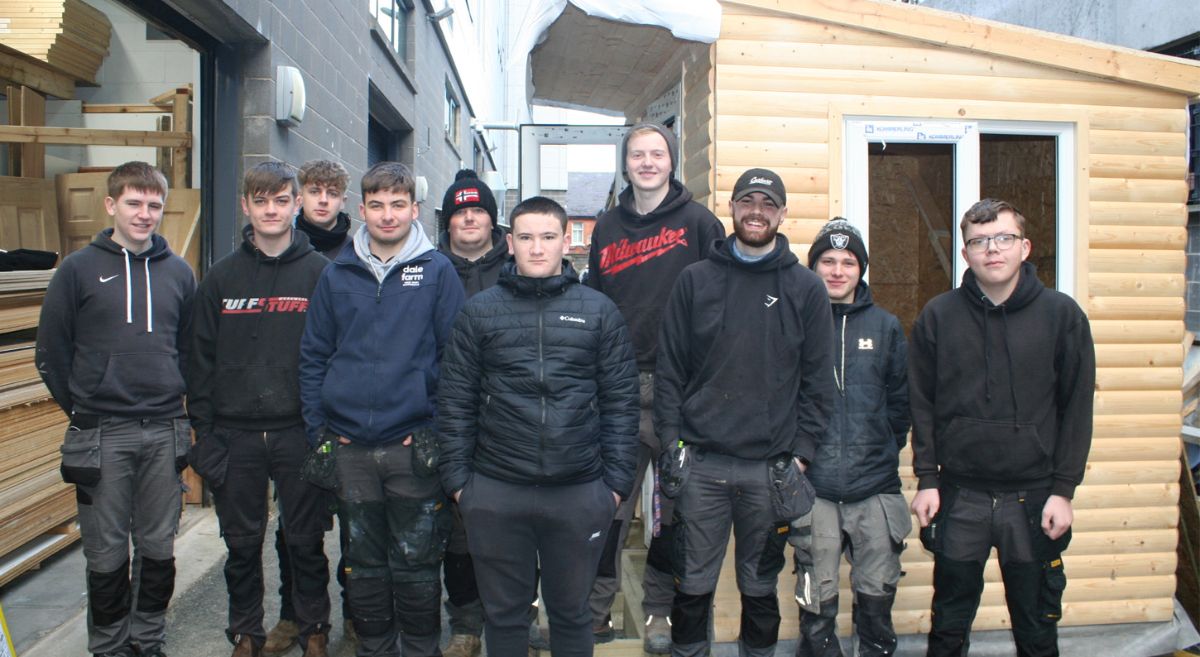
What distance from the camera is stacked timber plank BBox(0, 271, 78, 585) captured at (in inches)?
173

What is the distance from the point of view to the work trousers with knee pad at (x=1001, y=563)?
3.32 m

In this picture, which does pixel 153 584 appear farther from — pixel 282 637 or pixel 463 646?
pixel 463 646

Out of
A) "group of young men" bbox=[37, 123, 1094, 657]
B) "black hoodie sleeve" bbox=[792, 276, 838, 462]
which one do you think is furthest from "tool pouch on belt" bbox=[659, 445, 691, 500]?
"black hoodie sleeve" bbox=[792, 276, 838, 462]

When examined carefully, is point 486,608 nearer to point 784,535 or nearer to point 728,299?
point 784,535

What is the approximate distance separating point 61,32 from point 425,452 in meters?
3.53

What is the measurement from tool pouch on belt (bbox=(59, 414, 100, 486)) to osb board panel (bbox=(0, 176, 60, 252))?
206cm

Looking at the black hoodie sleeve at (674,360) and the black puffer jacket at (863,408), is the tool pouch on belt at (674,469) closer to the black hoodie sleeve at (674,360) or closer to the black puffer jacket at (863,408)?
the black hoodie sleeve at (674,360)

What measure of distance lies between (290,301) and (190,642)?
5.86 feet

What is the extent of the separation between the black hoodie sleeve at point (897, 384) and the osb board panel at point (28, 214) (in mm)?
4776

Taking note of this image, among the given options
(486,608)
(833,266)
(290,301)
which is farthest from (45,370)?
(833,266)

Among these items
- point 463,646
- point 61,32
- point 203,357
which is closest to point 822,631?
point 463,646

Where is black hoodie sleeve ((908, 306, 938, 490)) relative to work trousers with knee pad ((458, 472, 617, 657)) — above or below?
above

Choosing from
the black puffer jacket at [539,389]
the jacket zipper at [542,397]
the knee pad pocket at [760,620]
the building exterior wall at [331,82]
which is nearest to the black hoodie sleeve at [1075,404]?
the knee pad pocket at [760,620]

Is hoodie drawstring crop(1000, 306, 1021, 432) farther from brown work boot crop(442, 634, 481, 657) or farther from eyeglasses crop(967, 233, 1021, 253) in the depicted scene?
brown work boot crop(442, 634, 481, 657)
